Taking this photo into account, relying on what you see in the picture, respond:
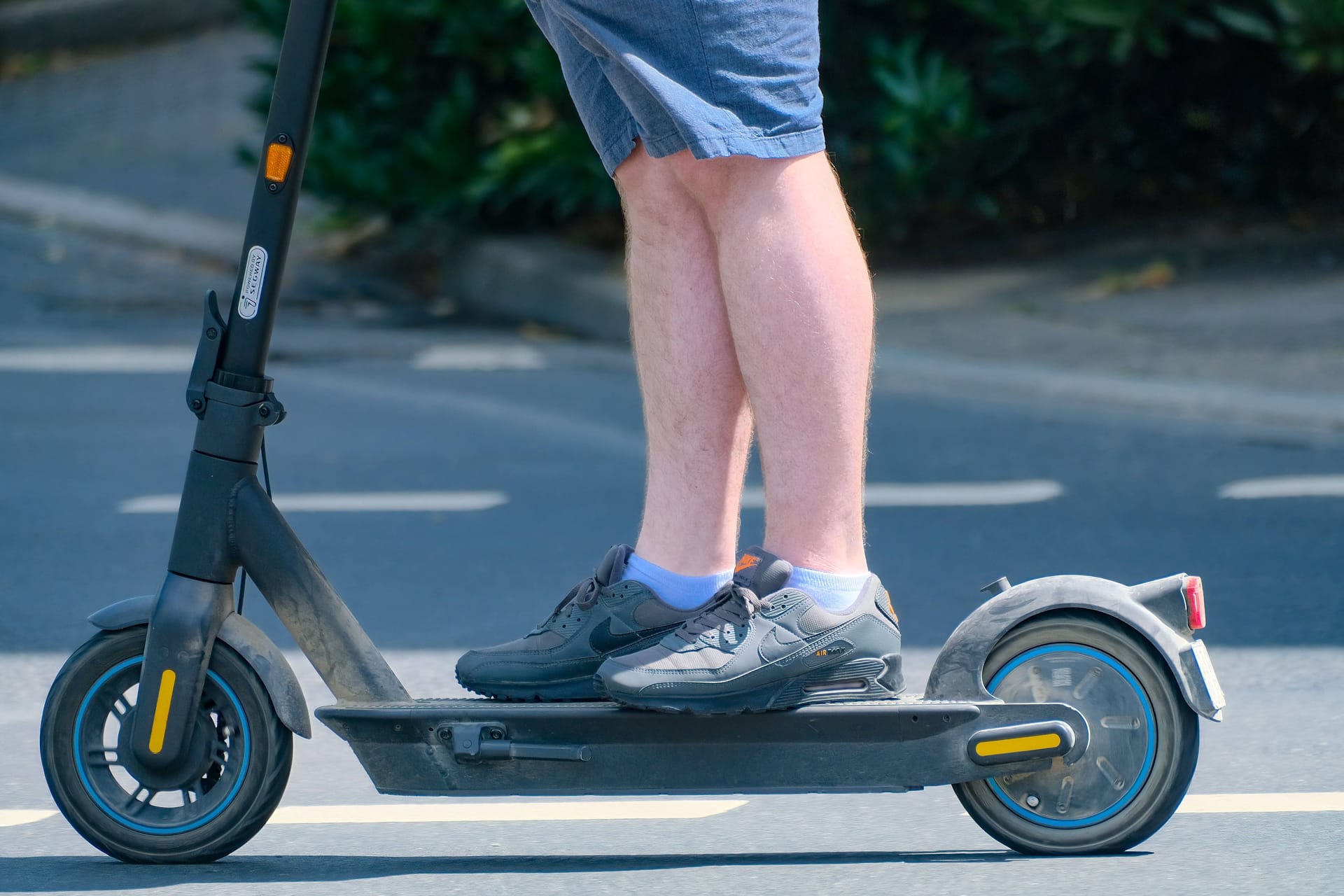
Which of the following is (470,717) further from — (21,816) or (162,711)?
(21,816)

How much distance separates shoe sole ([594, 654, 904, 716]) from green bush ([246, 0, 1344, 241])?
6.38m

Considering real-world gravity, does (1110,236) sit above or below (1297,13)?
below

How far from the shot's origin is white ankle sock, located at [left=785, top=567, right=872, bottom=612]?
2.47 metres

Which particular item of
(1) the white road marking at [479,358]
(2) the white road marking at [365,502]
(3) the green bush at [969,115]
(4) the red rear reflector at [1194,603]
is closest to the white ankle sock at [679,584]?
(4) the red rear reflector at [1194,603]

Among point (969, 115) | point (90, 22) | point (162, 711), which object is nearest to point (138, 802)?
point (162, 711)

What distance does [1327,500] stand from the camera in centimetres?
514

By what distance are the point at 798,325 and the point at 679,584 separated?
40 centimetres

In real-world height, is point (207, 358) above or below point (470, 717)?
above

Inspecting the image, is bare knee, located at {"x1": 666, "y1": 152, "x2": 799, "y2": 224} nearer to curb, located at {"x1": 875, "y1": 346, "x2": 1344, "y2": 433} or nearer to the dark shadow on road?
the dark shadow on road

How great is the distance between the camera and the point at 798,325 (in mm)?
2414

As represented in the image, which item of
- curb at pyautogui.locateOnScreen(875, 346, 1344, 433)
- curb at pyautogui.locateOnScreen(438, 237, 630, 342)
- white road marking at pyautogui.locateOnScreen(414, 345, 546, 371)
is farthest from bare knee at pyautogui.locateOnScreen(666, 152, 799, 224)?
curb at pyautogui.locateOnScreen(438, 237, 630, 342)

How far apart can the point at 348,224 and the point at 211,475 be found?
848cm

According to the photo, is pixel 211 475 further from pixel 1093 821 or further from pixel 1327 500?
pixel 1327 500

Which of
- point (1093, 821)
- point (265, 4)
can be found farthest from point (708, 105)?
point (265, 4)
